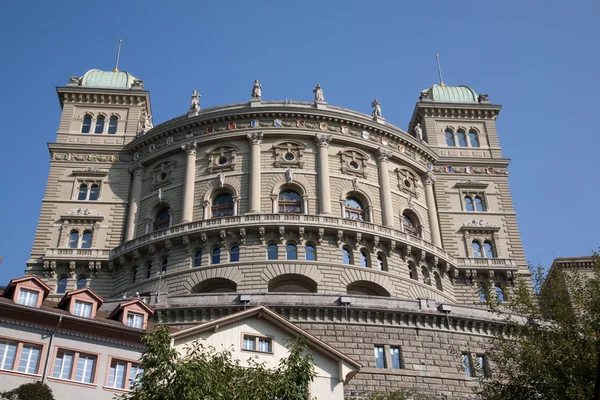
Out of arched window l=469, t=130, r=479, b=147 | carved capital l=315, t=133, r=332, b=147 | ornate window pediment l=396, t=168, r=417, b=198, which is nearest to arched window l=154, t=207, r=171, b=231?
carved capital l=315, t=133, r=332, b=147

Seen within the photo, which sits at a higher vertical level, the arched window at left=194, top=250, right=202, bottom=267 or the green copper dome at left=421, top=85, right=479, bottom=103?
the green copper dome at left=421, top=85, right=479, bottom=103

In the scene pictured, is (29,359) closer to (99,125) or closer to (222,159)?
(222,159)

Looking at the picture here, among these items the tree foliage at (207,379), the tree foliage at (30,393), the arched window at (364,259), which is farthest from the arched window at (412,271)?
the tree foliage at (207,379)

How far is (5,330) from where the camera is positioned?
3172 centimetres

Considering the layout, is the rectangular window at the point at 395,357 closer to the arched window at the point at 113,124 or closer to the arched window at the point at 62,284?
the arched window at the point at 62,284

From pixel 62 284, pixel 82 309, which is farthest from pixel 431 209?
pixel 82 309

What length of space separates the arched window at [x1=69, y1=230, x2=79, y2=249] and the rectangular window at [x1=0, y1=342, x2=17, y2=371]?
30.5m

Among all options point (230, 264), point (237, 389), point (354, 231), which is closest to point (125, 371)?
point (237, 389)

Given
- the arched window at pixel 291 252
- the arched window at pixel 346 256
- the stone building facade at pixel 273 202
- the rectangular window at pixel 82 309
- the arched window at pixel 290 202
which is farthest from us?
the arched window at pixel 290 202

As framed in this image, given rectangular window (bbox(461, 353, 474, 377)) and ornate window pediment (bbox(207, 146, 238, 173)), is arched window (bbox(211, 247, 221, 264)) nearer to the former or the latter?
ornate window pediment (bbox(207, 146, 238, 173))

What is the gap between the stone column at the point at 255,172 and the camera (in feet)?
192

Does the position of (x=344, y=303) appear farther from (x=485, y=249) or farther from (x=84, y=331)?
(x=485, y=249)

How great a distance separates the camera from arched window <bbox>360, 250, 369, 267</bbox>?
5714 centimetres

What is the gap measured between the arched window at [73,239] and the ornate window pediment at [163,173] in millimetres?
7563
